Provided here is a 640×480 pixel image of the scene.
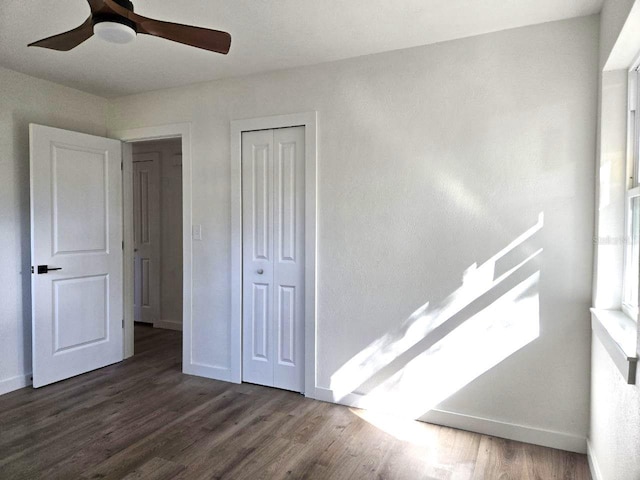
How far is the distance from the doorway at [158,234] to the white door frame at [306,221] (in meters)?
2.21

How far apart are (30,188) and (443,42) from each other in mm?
3307

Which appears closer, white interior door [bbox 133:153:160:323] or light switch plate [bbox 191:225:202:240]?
light switch plate [bbox 191:225:202:240]

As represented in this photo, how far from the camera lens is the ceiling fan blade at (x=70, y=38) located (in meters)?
1.80

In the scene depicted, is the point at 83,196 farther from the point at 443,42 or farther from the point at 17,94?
the point at 443,42

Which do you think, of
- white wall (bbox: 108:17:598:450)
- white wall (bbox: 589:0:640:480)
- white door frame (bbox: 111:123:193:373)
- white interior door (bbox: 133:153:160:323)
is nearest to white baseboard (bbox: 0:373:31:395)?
white door frame (bbox: 111:123:193:373)

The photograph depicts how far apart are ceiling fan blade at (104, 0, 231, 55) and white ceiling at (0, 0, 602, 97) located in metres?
0.47

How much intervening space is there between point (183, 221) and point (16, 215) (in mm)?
1286

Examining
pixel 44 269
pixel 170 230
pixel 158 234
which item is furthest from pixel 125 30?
pixel 158 234

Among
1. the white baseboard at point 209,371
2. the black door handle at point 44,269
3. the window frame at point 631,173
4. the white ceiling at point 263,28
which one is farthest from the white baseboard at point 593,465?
the black door handle at point 44,269

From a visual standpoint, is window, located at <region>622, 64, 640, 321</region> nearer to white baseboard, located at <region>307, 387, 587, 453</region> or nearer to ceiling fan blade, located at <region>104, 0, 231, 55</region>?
white baseboard, located at <region>307, 387, 587, 453</region>

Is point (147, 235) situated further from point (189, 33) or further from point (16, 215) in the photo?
point (189, 33)

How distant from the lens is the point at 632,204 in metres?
1.98

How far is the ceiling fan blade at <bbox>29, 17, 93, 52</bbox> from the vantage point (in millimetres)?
1799

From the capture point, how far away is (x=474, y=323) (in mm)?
2605
